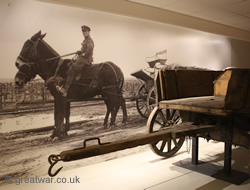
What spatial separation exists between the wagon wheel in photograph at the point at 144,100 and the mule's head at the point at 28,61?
70.5 inches

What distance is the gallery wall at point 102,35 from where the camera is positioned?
276 cm

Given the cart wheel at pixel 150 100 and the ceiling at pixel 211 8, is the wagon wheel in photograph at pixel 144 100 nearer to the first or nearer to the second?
the cart wheel at pixel 150 100

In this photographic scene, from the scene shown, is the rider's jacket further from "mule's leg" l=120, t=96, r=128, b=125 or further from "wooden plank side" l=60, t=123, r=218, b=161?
"wooden plank side" l=60, t=123, r=218, b=161

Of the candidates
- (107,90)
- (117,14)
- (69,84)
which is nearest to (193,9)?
(117,14)

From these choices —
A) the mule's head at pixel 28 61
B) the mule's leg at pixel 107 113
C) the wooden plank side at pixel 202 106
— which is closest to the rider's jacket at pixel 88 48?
the mule's head at pixel 28 61

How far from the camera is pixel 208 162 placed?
3500 mm

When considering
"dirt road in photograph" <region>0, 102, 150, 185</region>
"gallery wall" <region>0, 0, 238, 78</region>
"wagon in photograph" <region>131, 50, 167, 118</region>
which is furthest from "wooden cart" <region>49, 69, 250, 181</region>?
"gallery wall" <region>0, 0, 238, 78</region>

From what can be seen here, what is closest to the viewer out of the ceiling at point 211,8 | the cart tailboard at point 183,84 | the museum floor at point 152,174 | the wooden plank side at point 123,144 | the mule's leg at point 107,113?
the wooden plank side at point 123,144

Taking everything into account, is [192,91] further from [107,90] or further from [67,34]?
[67,34]

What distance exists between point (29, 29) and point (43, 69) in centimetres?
51

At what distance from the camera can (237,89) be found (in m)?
2.38

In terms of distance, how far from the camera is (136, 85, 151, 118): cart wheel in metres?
4.07

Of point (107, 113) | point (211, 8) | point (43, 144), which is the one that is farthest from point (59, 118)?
point (211, 8)

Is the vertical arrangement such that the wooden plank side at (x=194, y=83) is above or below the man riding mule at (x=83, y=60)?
below
